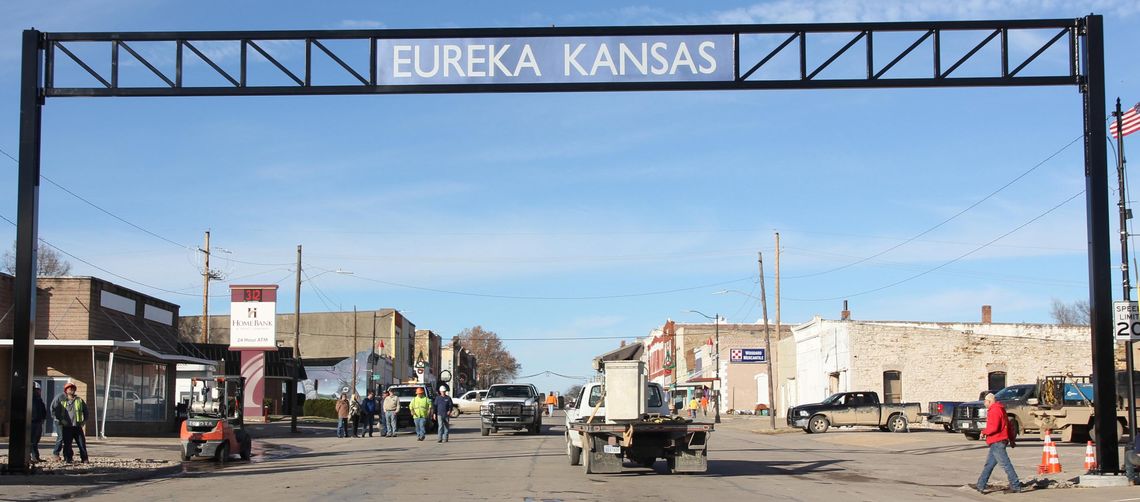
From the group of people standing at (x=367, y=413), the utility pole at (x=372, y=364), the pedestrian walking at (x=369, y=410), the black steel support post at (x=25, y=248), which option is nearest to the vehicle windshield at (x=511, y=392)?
the group of people standing at (x=367, y=413)

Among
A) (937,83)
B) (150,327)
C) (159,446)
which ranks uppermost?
(937,83)

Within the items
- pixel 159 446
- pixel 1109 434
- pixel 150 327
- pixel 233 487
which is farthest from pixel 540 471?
pixel 150 327

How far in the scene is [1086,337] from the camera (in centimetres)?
5944

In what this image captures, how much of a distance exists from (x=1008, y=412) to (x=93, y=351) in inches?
1031

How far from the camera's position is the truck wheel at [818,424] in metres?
42.7

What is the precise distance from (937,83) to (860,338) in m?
38.7

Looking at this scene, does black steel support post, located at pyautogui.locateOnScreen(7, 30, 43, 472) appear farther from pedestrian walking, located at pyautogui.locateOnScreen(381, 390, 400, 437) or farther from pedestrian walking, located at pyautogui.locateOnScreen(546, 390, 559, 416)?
pedestrian walking, located at pyautogui.locateOnScreen(546, 390, 559, 416)

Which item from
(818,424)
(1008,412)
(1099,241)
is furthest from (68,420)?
(818,424)

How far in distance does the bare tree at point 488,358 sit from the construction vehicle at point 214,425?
122 meters

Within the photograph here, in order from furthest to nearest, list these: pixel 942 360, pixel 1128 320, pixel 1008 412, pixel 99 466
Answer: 1. pixel 942 360
2. pixel 1008 412
3. pixel 99 466
4. pixel 1128 320

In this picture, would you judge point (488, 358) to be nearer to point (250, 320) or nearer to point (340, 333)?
point (340, 333)

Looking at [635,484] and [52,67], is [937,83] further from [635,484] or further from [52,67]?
[52,67]

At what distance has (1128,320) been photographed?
61.9 ft

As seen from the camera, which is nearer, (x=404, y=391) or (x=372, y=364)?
(x=404, y=391)
